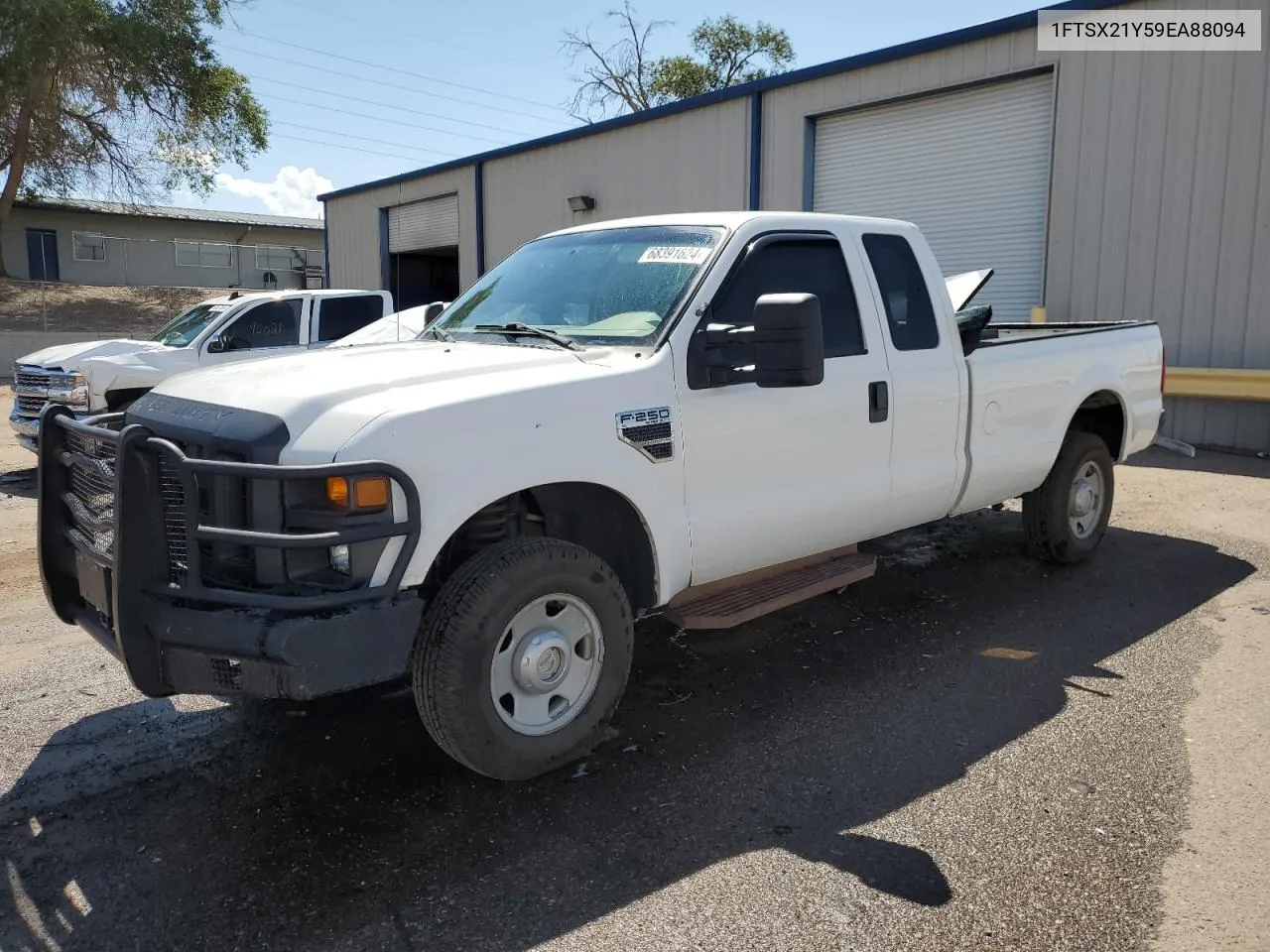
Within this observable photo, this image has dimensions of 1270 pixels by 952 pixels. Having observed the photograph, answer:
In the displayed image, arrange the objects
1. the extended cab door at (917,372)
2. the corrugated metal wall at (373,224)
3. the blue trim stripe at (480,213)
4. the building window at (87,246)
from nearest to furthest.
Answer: the extended cab door at (917,372) → the blue trim stripe at (480,213) → the corrugated metal wall at (373,224) → the building window at (87,246)

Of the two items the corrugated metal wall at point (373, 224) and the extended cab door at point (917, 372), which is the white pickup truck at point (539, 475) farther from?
the corrugated metal wall at point (373, 224)

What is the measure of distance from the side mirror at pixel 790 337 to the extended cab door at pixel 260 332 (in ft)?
27.5

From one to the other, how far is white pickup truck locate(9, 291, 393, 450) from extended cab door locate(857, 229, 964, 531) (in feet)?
23.7

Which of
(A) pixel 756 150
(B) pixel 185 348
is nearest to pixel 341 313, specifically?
(B) pixel 185 348

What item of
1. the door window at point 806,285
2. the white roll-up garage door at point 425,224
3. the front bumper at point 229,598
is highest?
the white roll-up garage door at point 425,224

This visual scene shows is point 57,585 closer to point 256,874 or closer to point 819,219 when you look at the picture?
point 256,874

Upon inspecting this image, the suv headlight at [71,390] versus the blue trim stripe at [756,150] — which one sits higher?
the blue trim stripe at [756,150]

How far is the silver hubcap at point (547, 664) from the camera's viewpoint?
11.7ft

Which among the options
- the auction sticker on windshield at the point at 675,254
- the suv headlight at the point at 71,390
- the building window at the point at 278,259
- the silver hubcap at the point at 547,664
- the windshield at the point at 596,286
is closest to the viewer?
the silver hubcap at the point at 547,664

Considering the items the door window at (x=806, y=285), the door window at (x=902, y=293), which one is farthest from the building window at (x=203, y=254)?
the door window at (x=806, y=285)

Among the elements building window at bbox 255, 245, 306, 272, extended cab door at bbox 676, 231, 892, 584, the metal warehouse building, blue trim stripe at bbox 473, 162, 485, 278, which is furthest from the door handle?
building window at bbox 255, 245, 306, 272

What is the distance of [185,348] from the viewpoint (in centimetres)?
1077

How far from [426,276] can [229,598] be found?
81.3 feet

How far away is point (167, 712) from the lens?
443 centimetres
